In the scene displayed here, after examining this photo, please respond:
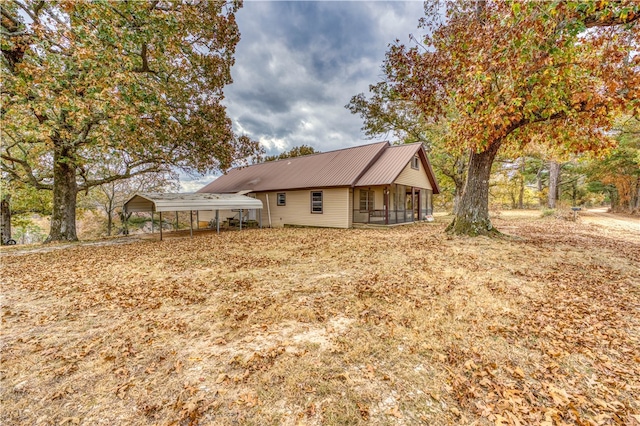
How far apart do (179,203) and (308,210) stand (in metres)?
7.59

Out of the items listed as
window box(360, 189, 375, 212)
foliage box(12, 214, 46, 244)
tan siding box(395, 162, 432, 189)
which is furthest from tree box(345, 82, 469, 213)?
foliage box(12, 214, 46, 244)

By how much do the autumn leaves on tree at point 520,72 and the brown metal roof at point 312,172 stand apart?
6.58 meters

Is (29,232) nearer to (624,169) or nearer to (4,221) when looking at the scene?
(4,221)

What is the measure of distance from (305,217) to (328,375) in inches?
591

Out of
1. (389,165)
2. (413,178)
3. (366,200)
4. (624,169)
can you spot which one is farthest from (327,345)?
(624,169)

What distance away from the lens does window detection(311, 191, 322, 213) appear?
17.0 metres

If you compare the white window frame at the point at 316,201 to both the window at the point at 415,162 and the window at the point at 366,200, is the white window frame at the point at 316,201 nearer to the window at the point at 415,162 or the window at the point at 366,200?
the window at the point at 366,200

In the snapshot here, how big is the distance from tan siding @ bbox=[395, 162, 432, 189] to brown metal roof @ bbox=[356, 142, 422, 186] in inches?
35.2

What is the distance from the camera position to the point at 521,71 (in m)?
6.26

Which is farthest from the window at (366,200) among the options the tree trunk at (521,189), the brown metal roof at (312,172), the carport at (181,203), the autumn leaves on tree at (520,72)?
the tree trunk at (521,189)

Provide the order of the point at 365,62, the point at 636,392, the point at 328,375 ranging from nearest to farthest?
the point at 636,392 → the point at 328,375 → the point at 365,62

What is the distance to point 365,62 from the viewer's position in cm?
1559

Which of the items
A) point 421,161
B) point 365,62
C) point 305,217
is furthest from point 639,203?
point 305,217

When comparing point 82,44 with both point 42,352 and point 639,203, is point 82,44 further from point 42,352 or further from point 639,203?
point 639,203
